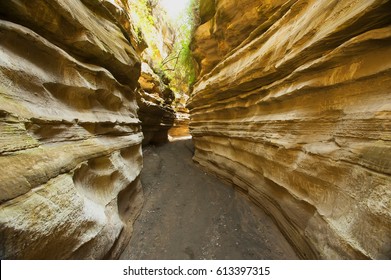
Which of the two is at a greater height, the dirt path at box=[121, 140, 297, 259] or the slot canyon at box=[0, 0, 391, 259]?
the slot canyon at box=[0, 0, 391, 259]

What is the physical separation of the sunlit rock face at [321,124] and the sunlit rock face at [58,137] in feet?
10.2

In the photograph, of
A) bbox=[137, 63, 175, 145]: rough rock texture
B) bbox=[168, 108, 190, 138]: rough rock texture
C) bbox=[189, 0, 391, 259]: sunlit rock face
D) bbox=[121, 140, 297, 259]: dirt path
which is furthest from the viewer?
bbox=[168, 108, 190, 138]: rough rock texture

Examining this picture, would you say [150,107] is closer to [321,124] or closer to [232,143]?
[232,143]

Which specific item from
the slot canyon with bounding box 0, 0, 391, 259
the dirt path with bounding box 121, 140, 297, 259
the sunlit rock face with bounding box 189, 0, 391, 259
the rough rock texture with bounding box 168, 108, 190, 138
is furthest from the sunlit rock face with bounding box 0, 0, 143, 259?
the rough rock texture with bounding box 168, 108, 190, 138

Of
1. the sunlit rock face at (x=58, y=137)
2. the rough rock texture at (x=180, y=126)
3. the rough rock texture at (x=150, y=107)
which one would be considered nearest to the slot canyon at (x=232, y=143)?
the sunlit rock face at (x=58, y=137)

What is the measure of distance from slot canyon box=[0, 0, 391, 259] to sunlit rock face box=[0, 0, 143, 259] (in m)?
0.01

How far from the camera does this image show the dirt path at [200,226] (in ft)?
10.1

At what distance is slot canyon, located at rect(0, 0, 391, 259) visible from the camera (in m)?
1.70

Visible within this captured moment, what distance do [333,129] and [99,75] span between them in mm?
4069

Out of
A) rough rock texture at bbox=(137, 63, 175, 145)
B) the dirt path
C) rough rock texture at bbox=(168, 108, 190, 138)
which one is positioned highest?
rough rock texture at bbox=(137, 63, 175, 145)

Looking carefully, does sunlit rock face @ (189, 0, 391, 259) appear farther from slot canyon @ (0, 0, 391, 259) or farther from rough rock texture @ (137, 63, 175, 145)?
rough rock texture @ (137, 63, 175, 145)

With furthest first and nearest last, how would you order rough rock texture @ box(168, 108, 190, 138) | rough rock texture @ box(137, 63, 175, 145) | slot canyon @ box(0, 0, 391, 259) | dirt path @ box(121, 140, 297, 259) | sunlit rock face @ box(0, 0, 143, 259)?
1. rough rock texture @ box(168, 108, 190, 138)
2. rough rock texture @ box(137, 63, 175, 145)
3. dirt path @ box(121, 140, 297, 259)
4. slot canyon @ box(0, 0, 391, 259)
5. sunlit rock face @ box(0, 0, 143, 259)

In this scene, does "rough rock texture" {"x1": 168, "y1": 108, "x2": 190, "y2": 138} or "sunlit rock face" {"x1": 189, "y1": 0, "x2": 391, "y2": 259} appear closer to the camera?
"sunlit rock face" {"x1": 189, "y1": 0, "x2": 391, "y2": 259}

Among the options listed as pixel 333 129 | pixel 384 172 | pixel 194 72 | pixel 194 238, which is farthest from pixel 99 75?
pixel 194 72
